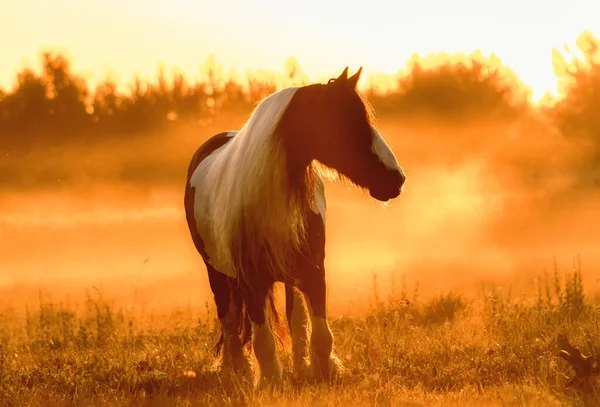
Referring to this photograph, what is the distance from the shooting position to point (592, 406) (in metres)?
5.65

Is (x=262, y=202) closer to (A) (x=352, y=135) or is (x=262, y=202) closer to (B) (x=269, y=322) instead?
(A) (x=352, y=135)

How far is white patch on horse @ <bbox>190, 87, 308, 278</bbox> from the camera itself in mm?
6461

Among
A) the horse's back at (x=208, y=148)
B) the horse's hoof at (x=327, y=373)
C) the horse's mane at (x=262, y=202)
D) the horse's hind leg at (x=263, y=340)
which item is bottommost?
the horse's hoof at (x=327, y=373)

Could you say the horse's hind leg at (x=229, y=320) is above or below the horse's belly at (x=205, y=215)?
below

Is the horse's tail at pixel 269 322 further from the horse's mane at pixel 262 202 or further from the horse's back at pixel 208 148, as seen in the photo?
the horse's back at pixel 208 148

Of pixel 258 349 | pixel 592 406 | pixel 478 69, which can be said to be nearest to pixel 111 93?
pixel 478 69

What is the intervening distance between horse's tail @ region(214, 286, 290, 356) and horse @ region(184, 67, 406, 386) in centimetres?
10

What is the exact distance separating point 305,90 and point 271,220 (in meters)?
0.95

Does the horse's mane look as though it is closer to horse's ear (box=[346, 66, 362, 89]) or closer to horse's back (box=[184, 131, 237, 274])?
horse's ear (box=[346, 66, 362, 89])

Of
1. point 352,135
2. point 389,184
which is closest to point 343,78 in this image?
point 352,135

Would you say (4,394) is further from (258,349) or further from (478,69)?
(478,69)

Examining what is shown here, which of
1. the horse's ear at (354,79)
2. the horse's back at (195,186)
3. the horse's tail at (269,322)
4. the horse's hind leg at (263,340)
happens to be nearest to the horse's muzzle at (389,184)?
the horse's ear at (354,79)

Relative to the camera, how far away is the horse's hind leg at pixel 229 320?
8.22 m

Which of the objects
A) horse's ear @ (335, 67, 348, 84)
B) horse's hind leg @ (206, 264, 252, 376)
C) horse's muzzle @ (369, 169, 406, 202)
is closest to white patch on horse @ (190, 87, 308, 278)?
horse's ear @ (335, 67, 348, 84)
